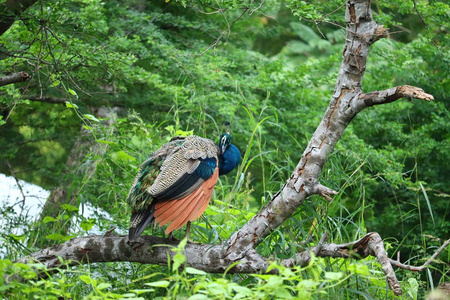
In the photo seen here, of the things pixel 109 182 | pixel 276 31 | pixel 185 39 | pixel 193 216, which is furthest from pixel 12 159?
pixel 193 216

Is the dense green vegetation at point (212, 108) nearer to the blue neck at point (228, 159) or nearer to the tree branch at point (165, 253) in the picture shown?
the blue neck at point (228, 159)

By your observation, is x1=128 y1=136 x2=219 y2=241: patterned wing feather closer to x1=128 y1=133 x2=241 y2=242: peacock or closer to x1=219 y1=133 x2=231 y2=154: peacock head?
x1=128 y1=133 x2=241 y2=242: peacock

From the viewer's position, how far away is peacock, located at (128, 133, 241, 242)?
3.67m

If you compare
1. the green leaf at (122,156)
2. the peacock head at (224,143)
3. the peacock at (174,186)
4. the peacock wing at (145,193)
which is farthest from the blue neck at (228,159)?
the green leaf at (122,156)

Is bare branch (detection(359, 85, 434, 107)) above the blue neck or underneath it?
above

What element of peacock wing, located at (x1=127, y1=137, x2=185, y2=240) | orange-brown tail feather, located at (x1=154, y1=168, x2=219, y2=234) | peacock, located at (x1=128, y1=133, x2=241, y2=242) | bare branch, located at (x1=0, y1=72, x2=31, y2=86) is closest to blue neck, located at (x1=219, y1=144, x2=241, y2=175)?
peacock, located at (x1=128, y1=133, x2=241, y2=242)

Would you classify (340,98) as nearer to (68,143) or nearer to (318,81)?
(318,81)

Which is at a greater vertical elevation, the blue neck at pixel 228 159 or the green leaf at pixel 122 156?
the green leaf at pixel 122 156

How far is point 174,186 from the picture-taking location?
370 cm

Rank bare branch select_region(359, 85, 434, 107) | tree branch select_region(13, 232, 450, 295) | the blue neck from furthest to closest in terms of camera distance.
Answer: the blue neck
tree branch select_region(13, 232, 450, 295)
bare branch select_region(359, 85, 434, 107)

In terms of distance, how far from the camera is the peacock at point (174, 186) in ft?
12.0

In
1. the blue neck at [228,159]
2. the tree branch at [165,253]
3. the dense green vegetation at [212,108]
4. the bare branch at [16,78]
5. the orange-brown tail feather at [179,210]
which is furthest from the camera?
the dense green vegetation at [212,108]

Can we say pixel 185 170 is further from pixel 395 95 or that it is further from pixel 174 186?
pixel 395 95

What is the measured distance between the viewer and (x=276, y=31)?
319 inches
